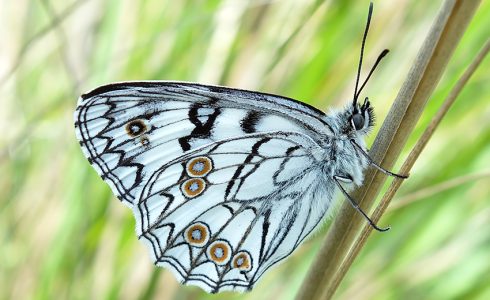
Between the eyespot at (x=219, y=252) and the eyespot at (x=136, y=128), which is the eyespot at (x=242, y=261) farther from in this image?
the eyespot at (x=136, y=128)

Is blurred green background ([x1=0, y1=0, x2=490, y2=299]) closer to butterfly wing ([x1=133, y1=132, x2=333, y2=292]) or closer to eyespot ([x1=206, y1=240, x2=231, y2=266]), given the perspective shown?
butterfly wing ([x1=133, y1=132, x2=333, y2=292])

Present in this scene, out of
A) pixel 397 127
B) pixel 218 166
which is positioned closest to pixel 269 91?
pixel 218 166

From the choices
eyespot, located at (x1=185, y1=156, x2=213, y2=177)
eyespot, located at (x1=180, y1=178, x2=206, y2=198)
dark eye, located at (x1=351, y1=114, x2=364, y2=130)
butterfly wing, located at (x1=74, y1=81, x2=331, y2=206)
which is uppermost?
butterfly wing, located at (x1=74, y1=81, x2=331, y2=206)

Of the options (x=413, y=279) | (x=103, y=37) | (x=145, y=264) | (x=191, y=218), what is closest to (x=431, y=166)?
(x=413, y=279)

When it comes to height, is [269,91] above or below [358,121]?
above

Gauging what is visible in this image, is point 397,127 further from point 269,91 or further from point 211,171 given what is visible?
point 269,91

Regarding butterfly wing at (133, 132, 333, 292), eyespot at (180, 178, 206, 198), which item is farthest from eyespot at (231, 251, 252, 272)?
eyespot at (180, 178, 206, 198)

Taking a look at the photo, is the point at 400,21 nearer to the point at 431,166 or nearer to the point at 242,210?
the point at 431,166
